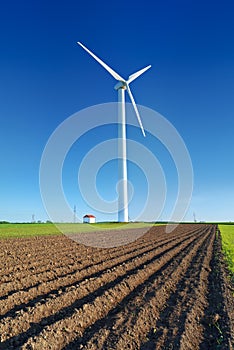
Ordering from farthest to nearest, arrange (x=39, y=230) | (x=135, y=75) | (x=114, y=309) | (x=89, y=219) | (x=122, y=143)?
1. (x=89, y=219)
2. (x=122, y=143)
3. (x=135, y=75)
4. (x=39, y=230)
5. (x=114, y=309)

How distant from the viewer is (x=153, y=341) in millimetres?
6254

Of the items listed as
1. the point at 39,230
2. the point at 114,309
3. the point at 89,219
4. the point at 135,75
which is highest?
the point at 135,75

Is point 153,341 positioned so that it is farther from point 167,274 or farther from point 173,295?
point 167,274

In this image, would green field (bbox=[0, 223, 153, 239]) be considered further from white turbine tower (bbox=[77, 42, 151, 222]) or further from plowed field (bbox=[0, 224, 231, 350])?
plowed field (bbox=[0, 224, 231, 350])

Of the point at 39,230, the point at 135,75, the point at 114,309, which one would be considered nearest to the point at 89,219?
the point at 39,230

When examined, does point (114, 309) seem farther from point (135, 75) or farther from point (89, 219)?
point (89, 219)

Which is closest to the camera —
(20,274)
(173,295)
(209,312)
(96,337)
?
(96,337)

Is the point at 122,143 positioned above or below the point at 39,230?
above

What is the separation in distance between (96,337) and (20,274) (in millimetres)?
6327

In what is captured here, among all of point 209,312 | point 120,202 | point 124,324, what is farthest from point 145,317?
point 120,202

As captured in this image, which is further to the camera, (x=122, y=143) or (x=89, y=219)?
(x=89, y=219)

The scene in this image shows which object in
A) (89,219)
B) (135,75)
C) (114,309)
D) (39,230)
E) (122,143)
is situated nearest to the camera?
(114,309)

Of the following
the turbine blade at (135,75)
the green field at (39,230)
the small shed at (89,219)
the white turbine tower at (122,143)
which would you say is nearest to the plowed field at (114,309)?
the green field at (39,230)

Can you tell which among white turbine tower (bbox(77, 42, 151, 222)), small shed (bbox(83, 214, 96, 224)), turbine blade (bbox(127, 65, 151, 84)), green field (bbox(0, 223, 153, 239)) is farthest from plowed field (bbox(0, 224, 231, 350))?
small shed (bbox(83, 214, 96, 224))
